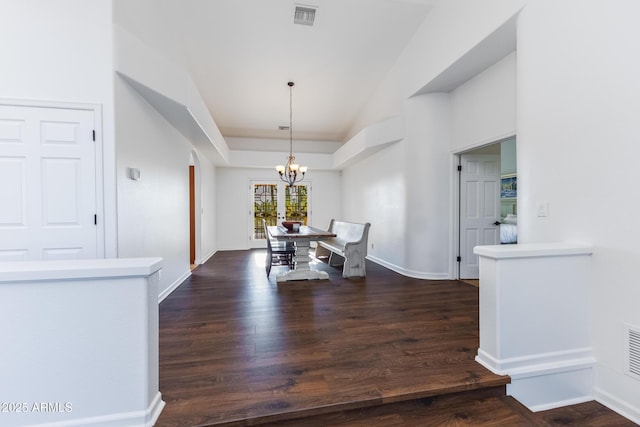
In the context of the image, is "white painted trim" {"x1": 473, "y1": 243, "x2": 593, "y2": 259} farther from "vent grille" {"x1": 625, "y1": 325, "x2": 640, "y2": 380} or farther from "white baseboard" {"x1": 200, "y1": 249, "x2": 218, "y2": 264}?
"white baseboard" {"x1": 200, "y1": 249, "x2": 218, "y2": 264}

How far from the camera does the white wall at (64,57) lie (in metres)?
2.26

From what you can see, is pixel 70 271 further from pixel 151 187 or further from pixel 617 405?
pixel 617 405

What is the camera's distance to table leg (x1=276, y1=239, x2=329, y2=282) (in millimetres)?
4145

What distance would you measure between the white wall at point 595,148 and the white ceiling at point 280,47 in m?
2.37

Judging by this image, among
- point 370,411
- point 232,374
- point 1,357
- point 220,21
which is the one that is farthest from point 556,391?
point 220,21

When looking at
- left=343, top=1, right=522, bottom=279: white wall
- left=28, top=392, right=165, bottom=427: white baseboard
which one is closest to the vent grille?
left=343, top=1, right=522, bottom=279: white wall

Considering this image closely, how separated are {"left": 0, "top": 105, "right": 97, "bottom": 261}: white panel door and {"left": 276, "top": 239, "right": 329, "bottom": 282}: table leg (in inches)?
93.4

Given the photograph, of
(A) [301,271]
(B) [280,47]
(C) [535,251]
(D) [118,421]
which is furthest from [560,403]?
(B) [280,47]

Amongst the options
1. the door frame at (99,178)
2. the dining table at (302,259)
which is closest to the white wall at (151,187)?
the door frame at (99,178)

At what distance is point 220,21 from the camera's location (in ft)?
12.8

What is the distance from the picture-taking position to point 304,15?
391 cm

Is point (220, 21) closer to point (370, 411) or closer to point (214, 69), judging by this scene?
point (214, 69)

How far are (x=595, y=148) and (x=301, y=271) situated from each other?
342cm

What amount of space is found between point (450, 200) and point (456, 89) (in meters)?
1.63
